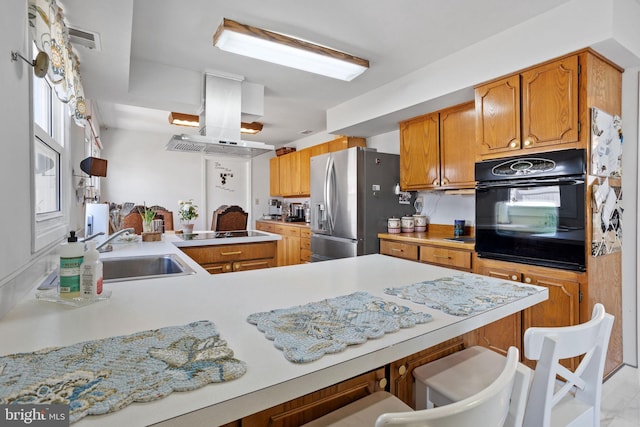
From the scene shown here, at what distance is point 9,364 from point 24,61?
3.66 feet

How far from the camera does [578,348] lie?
2.66ft

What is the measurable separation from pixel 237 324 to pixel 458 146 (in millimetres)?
2641

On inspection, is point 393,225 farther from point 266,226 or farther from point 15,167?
point 266,226

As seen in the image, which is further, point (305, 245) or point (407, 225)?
point (305, 245)

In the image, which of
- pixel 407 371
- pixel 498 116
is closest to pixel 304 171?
pixel 498 116

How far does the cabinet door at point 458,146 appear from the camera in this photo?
Answer: 2.74 meters

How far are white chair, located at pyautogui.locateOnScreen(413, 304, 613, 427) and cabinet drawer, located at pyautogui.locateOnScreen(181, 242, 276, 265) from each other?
1938 millimetres

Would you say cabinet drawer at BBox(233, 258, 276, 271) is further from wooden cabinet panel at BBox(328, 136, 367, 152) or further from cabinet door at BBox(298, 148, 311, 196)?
cabinet door at BBox(298, 148, 311, 196)

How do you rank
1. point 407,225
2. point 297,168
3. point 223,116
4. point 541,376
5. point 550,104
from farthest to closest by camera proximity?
point 297,168, point 407,225, point 223,116, point 550,104, point 541,376

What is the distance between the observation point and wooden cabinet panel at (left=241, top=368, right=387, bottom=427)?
768 mm

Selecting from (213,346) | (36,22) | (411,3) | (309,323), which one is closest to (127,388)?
(213,346)

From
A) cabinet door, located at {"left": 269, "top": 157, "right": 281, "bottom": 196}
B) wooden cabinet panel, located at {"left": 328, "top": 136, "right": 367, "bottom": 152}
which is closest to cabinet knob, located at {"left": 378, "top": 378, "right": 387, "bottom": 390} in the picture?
wooden cabinet panel, located at {"left": 328, "top": 136, "right": 367, "bottom": 152}

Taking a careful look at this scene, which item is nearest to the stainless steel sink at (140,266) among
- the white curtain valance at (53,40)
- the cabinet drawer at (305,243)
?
the white curtain valance at (53,40)

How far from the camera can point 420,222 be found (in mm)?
3506
